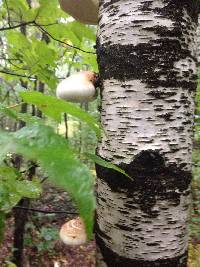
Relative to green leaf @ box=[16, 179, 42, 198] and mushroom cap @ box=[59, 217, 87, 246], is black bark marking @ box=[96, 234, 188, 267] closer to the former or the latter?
green leaf @ box=[16, 179, 42, 198]

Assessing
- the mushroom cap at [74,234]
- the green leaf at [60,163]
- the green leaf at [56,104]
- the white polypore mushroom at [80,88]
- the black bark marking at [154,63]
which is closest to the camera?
the green leaf at [60,163]

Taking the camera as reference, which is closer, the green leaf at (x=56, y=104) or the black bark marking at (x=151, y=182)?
the green leaf at (x=56, y=104)

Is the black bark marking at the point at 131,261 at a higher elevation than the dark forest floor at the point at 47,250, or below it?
higher

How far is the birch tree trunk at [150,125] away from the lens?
2.80ft

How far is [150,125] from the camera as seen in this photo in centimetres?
86

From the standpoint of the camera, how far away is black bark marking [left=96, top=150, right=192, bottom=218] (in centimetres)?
85

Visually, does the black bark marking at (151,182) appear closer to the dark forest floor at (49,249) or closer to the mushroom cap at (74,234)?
the mushroom cap at (74,234)

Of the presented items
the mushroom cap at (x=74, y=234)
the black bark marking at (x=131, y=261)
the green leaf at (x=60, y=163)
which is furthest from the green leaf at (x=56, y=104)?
the mushroom cap at (x=74, y=234)

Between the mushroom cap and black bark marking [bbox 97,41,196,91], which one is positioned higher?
black bark marking [bbox 97,41,196,91]

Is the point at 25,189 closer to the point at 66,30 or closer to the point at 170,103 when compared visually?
the point at 170,103

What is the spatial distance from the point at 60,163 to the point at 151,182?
0.55 meters

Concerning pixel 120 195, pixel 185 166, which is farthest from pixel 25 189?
pixel 185 166

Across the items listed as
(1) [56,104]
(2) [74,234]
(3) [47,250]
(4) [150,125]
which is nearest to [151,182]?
(4) [150,125]

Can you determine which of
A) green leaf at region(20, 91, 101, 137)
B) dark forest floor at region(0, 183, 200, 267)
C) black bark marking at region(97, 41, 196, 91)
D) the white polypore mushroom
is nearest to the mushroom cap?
the white polypore mushroom
